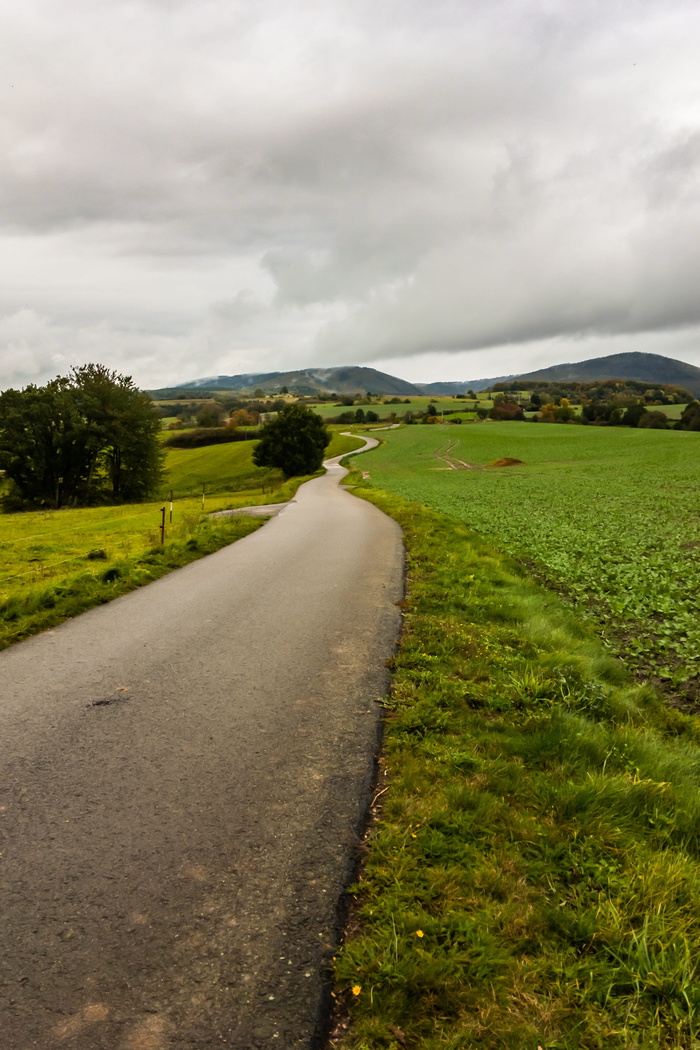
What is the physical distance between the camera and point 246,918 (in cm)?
354

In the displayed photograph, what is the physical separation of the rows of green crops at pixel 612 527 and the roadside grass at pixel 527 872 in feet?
10.5

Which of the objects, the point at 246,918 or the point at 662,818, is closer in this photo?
the point at 246,918

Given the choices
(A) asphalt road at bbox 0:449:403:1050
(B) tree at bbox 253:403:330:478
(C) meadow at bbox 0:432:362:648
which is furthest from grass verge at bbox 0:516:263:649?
(B) tree at bbox 253:403:330:478

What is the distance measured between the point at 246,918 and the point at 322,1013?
0.76m

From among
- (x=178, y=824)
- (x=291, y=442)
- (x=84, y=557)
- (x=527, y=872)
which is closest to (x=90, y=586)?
(x=84, y=557)

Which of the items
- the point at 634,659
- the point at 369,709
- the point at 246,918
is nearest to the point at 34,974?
the point at 246,918

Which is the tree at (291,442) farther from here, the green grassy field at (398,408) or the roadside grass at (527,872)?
the green grassy field at (398,408)

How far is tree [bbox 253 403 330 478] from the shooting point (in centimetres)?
6994

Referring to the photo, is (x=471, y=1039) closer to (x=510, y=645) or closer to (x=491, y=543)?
(x=510, y=645)

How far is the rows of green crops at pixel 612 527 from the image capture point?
1038 centimetres

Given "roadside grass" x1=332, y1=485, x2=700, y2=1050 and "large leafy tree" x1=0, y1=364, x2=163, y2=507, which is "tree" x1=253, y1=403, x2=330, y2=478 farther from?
"roadside grass" x1=332, y1=485, x2=700, y2=1050

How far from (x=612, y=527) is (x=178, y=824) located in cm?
2066

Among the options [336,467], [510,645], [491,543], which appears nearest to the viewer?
[510,645]

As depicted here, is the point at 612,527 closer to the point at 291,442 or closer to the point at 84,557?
the point at 84,557
